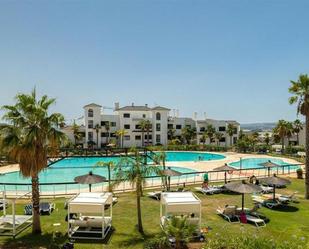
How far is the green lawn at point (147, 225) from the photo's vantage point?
12.5 m

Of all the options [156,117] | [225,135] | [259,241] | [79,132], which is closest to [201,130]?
[225,135]

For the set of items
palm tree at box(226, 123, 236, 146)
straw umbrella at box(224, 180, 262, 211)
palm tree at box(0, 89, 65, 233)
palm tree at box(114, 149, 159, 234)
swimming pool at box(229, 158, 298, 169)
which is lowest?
swimming pool at box(229, 158, 298, 169)

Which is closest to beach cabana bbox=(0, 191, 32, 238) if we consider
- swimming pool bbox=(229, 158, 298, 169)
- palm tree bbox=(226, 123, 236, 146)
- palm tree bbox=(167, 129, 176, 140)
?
swimming pool bbox=(229, 158, 298, 169)

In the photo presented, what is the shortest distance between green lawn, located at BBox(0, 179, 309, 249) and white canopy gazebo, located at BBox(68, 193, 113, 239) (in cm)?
47

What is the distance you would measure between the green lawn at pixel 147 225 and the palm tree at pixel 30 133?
2343mm

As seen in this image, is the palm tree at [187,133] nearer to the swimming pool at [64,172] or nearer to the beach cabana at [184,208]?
the swimming pool at [64,172]

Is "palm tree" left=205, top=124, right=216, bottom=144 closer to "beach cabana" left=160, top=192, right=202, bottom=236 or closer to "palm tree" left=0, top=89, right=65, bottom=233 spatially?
"beach cabana" left=160, top=192, right=202, bottom=236

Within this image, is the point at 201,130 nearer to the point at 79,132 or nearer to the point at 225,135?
the point at 225,135

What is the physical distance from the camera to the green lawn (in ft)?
40.9

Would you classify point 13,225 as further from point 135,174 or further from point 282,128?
point 282,128

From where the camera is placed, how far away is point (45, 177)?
34.1 m

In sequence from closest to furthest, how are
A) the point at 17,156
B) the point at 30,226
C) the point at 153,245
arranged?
the point at 153,245 → the point at 17,156 → the point at 30,226

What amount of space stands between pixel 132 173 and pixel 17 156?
4.73 meters

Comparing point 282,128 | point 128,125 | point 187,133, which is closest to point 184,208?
point 282,128
